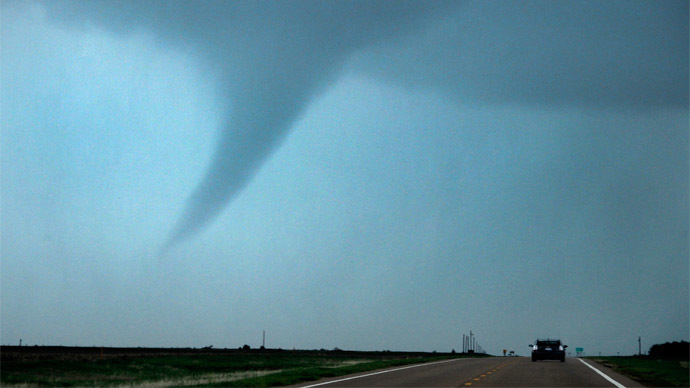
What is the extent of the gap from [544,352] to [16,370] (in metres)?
36.0

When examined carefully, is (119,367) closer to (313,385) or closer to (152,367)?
(152,367)

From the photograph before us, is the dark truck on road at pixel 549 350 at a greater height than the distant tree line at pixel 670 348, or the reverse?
the dark truck on road at pixel 549 350

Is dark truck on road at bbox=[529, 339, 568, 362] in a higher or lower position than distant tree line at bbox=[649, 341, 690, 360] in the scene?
higher

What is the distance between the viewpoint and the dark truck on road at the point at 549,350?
160 feet

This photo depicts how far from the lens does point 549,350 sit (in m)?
49.0

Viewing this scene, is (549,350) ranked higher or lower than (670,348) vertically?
higher

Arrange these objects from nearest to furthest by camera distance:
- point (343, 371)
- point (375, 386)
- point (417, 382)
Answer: point (375, 386)
point (417, 382)
point (343, 371)

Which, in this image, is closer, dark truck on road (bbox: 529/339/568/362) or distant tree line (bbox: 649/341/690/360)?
dark truck on road (bbox: 529/339/568/362)

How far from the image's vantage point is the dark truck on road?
48750mm

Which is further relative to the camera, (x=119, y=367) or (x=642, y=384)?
(x=119, y=367)

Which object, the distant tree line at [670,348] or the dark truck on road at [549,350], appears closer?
the dark truck on road at [549,350]

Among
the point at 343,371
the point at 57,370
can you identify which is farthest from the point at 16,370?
the point at 343,371

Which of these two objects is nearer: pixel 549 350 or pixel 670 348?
pixel 549 350

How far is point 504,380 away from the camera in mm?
25859
